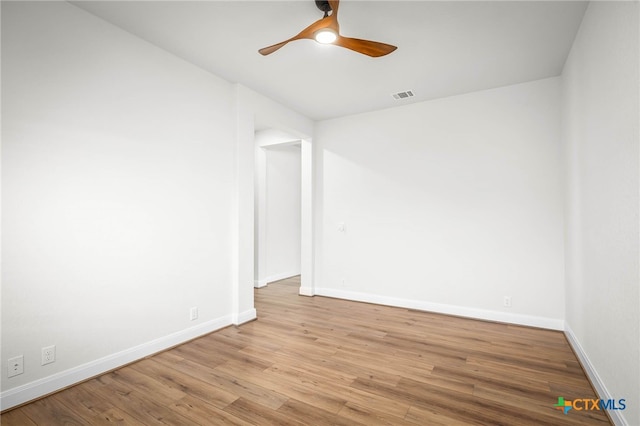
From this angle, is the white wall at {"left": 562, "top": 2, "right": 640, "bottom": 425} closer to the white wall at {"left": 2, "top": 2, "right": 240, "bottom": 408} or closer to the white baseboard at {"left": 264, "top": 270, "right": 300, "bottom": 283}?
the white wall at {"left": 2, "top": 2, "right": 240, "bottom": 408}

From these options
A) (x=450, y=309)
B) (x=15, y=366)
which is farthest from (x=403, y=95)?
(x=15, y=366)

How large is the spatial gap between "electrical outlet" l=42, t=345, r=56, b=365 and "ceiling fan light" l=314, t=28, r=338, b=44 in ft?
9.52

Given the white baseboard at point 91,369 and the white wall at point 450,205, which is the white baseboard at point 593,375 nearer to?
the white wall at point 450,205

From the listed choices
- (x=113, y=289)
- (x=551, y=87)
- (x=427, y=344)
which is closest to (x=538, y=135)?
(x=551, y=87)

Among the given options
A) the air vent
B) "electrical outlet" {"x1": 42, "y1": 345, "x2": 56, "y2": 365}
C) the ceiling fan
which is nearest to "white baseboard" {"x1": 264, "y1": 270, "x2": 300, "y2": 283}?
"electrical outlet" {"x1": 42, "y1": 345, "x2": 56, "y2": 365}

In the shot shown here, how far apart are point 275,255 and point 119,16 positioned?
4425 mm

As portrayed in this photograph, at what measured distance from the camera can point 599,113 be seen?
2082 mm

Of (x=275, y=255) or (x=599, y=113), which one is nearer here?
(x=599, y=113)

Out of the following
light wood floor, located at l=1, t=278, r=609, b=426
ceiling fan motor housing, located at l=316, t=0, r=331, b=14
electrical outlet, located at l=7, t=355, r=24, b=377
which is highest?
ceiling fan motor housing, located at l=316, t=0, r=331, b=14

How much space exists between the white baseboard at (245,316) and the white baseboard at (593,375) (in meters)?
3.20

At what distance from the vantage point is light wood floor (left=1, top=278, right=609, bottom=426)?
1.95 metres

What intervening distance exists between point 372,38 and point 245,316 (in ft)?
10.6

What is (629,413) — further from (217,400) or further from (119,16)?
(119,16)

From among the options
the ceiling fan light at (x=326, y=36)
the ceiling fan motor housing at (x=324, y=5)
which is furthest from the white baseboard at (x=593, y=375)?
the ceiling fan motor housing at (x=324, y=5)
